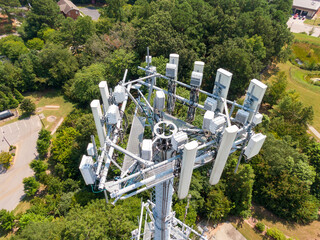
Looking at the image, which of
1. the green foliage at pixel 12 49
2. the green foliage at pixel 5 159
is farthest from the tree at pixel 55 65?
the green foliage at pixel 5 159

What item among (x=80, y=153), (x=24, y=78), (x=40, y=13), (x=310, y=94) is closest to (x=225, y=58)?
(x=310, y=94)

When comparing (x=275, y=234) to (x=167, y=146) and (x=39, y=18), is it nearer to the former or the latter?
(x=167, y=146)

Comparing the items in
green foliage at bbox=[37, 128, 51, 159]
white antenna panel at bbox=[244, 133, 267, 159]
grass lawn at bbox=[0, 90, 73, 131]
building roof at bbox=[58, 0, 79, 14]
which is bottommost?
grass lawn at bbox=[0, 90, 73, 131]

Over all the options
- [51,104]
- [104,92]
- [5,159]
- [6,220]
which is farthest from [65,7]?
[104,92]

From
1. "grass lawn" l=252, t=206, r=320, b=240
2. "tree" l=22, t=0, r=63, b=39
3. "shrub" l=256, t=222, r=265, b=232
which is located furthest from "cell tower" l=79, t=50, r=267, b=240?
"tree" l=22, t=0, r=63, b=39

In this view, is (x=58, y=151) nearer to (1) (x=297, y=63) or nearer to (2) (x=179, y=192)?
(2) (x=179, y=192)

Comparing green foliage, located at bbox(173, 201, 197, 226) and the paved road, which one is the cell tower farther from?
the paved road
